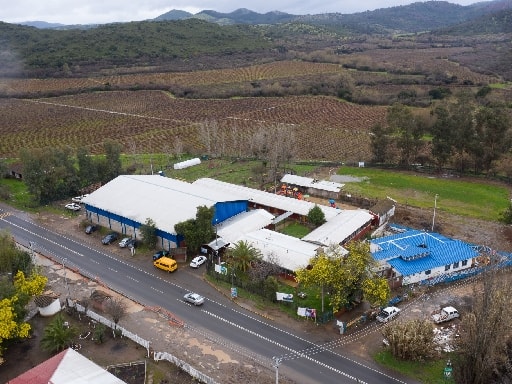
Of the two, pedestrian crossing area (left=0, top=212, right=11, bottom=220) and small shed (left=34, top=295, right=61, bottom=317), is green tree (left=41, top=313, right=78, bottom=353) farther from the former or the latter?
pedestrian crossing area (left=0, top=212, right=11, bottom=220)

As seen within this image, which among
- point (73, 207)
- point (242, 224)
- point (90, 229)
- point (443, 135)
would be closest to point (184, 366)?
point (242, 224)

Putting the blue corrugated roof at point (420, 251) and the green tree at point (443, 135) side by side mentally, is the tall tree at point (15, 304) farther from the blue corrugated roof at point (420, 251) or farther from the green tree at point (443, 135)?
the green tree at point (443, 135)

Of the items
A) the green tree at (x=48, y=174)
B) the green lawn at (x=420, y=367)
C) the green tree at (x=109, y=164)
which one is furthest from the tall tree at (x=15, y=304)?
the green tree at (x=109, y=164)

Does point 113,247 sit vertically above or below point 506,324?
below

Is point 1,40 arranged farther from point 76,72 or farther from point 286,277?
point 286,277

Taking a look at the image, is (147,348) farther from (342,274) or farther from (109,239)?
(109,239)

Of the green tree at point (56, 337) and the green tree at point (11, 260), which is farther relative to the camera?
the green tree at point (11, 260)

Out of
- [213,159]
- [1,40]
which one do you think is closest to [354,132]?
[213,159]
